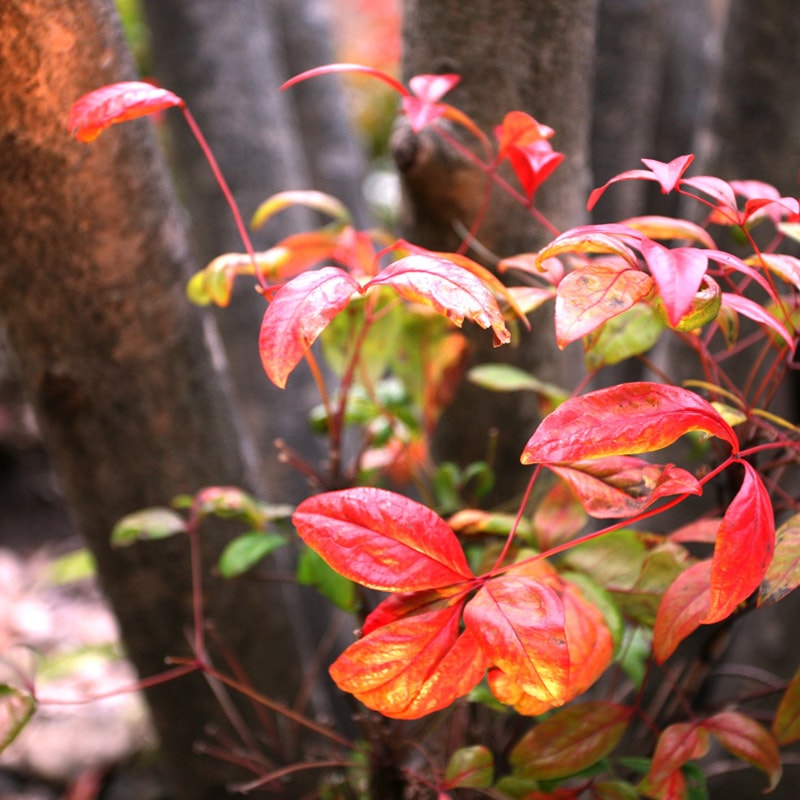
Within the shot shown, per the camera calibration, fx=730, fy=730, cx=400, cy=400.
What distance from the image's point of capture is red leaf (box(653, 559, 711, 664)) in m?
0.49

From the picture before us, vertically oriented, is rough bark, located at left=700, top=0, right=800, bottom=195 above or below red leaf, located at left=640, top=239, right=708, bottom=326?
above

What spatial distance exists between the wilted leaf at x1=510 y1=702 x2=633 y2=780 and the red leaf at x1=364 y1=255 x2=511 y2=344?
353mm

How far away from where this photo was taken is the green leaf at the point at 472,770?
22.8 inches

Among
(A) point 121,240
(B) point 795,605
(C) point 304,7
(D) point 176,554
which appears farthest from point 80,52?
(C) point 304,7

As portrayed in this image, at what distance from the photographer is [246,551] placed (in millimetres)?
745

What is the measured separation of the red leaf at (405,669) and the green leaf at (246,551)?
31cm

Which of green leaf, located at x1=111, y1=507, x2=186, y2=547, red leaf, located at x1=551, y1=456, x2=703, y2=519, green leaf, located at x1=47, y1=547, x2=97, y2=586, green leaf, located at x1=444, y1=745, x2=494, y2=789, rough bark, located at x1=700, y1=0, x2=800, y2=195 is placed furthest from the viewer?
green leaf, located at x1=47, y1=547, x2=97, y2=586

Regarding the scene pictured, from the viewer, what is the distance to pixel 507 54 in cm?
76

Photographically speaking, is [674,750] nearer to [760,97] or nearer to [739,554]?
[739,554]

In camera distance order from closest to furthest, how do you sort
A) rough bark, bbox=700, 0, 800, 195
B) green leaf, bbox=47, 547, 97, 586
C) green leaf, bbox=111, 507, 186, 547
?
green leaf, bbox=111, 507, 186, 547
rough bark, bbox=700, 0, 800, 195
green leaf, bbox=47, 547, 97, 586

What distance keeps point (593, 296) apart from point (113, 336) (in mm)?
536

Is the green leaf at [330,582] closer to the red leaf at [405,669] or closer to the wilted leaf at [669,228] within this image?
the red leaf at [405,669]

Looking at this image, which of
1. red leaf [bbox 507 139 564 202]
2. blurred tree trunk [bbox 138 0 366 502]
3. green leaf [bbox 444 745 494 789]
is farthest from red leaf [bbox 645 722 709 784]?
blurred tree trunk [bbox 138 0 366 502]

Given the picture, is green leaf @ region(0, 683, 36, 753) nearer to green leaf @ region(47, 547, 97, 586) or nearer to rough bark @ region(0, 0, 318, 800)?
rough bark @ region(0, 0, 318, 800)
